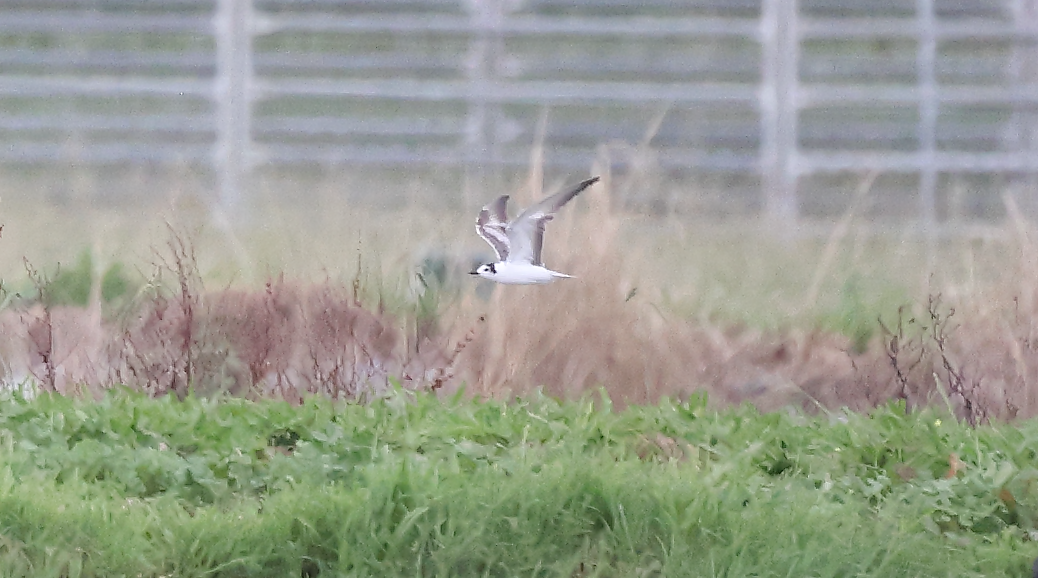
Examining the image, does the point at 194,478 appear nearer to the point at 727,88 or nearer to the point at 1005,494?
the point at 1005,494

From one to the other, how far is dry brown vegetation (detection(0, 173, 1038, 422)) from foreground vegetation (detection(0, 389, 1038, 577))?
0.51m

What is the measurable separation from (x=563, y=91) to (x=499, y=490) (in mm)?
6675

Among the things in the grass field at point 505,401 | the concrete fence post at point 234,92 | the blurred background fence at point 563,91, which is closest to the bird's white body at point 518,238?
the grass field at point 505,401

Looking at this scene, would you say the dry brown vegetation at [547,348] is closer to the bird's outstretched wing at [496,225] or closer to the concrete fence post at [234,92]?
the bird's outstretched wing at [496,225]

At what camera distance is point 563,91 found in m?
9.74

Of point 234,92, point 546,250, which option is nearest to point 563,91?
point 234,92

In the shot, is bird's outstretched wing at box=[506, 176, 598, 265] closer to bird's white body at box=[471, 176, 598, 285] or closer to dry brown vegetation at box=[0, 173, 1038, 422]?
bird's white body at box=[471, 176, 598, 285]

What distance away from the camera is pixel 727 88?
9750mm

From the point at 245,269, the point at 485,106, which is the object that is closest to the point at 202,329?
the point at 245,269

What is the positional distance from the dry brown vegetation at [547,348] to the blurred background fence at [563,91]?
406cm

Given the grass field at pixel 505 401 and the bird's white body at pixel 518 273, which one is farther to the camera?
the bird's white body at pixel 518 273

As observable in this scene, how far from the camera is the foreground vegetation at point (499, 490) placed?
3.14 m

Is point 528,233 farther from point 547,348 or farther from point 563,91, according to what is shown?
point 563,91

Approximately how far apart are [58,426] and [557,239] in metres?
1.94
